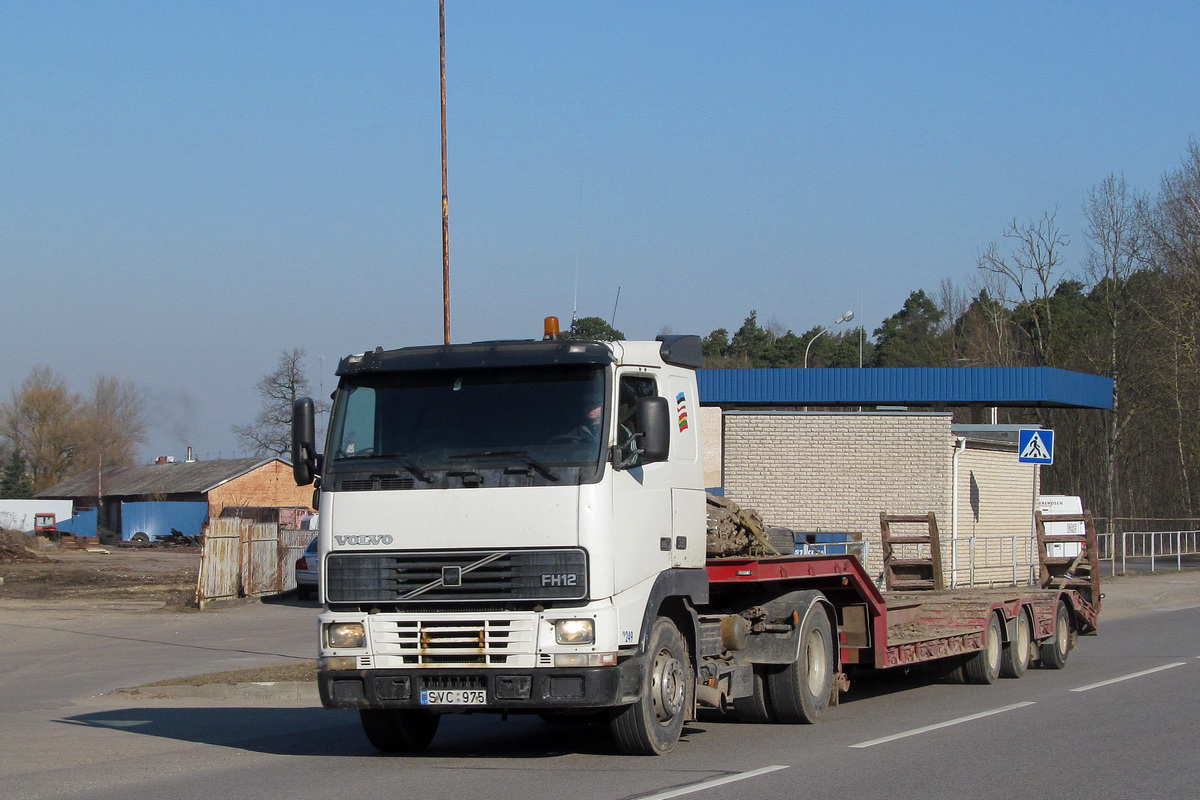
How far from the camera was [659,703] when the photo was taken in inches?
357

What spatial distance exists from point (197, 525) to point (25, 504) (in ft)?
46.2

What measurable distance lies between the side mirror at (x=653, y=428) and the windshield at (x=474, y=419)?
286 mm

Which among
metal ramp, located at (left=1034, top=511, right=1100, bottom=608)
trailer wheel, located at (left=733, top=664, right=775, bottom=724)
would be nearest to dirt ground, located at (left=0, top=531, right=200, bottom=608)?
metal ramp, located at (left=1034, top=511, right=1100, bottom=608)

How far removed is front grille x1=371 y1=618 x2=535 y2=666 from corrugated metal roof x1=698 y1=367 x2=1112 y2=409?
30175mm

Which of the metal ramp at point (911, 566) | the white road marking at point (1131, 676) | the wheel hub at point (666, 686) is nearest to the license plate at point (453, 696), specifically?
the wheel hub at point (666, 686)

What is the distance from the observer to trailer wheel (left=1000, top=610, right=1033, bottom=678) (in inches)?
587

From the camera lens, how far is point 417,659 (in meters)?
8.57

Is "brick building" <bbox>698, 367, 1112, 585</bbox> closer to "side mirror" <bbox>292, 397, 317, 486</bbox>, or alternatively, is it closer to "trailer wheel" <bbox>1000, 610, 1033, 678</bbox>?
"trailer wheel" <bbox>1000, 610, 1033, 678</bbox>

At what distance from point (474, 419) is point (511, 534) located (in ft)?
2.87

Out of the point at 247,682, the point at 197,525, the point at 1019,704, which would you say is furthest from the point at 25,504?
the point at 1019,704

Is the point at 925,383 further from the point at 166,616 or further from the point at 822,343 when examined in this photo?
the point at 822,343

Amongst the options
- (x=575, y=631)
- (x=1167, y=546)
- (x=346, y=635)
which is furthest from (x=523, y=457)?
(x=1167, y=546)

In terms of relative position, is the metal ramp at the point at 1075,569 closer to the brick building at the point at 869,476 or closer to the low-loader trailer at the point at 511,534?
the low-loader trailer at the point at 511,534

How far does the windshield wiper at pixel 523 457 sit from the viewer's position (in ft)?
27.8
